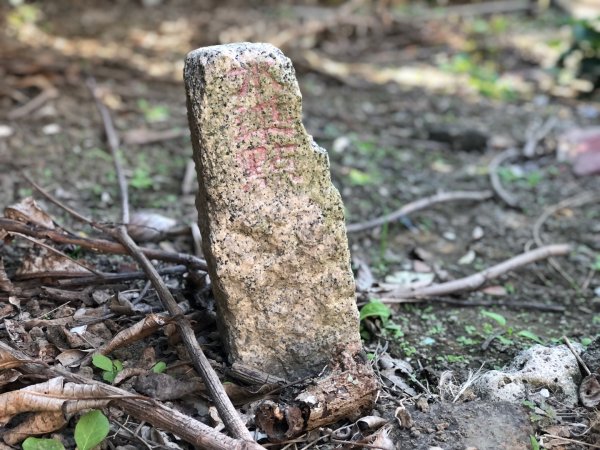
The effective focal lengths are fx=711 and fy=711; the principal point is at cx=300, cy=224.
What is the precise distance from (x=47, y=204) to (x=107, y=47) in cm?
271

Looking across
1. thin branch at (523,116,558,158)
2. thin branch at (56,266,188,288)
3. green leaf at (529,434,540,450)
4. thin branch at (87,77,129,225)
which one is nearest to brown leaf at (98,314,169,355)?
thin branch at (56,266,188,288)

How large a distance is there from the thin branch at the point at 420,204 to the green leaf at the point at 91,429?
1850 mm

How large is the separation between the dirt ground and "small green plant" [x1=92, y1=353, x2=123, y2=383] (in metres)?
0.18

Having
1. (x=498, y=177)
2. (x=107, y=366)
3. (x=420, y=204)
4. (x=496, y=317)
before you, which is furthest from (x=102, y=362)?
(x=498, y=177)

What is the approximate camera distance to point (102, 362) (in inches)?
88.5

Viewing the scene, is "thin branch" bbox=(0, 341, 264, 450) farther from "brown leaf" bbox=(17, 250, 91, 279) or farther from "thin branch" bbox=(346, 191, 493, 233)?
"thin branch" bbox=(346, 191, 493, 233)

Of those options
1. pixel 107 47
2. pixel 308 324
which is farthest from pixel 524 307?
pixel 107 47

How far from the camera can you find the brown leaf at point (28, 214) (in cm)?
271

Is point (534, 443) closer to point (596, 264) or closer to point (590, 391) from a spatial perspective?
point (590, 391)

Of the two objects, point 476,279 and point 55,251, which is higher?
point 55,251

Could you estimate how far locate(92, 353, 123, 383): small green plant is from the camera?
2.23 meters

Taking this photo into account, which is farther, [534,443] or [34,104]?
[34,104]

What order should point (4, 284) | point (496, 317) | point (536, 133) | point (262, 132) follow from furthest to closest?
point (536, 133) → point (496, 317) → point (4, 284) → point (262, 132)

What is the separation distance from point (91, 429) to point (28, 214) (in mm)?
1080
